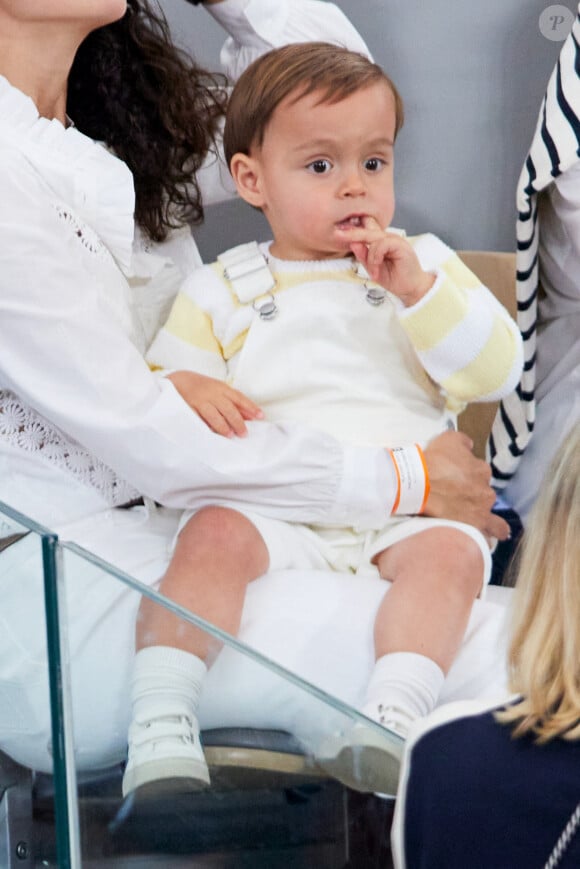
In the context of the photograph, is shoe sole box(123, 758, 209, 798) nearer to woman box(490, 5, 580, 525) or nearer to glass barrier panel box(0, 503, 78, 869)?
glass barrier panel box(0, 503, 78, 869)

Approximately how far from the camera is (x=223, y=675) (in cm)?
78

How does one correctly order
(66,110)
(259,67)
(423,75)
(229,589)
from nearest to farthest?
(229,589)
(259,67)
(66,110)
(423,75)

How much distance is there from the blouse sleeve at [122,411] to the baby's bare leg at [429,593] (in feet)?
0.18

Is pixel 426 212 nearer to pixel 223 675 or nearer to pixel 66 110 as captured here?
pixel 66 110

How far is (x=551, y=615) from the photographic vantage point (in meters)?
0.76

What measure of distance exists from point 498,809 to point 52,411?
65 centimetres

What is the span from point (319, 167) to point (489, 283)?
1.85 feet

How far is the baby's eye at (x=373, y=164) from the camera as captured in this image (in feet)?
4.50

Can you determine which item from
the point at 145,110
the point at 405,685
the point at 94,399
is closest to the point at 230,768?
the point at 405,685

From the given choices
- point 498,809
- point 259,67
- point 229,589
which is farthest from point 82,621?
point 259,67

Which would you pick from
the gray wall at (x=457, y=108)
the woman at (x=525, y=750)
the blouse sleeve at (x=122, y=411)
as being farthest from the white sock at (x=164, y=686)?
the gray wall at (x=457, y=108)

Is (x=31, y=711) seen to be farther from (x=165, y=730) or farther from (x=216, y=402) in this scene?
(x=216, y=402)

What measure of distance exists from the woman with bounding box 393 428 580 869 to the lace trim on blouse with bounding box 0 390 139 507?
1.92ft

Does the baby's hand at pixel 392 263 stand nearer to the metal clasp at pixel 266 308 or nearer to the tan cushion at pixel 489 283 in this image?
the metal clasp at pixel 266 308
